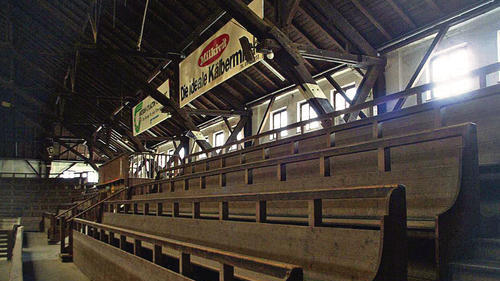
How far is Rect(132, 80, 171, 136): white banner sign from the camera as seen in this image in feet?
38.5

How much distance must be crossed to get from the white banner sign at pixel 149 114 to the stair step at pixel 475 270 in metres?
9.75

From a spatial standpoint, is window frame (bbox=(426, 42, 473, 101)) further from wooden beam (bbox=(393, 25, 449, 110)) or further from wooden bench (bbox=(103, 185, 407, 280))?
wooden bench (bbox=(103, 185, 407, 280))

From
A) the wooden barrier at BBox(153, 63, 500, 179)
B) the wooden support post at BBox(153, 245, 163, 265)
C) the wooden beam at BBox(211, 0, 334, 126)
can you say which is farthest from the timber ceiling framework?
the wooden support post at BBox(153, 245, 163, 265)

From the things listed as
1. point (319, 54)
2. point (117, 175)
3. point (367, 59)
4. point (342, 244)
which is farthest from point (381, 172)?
point (117, 175)

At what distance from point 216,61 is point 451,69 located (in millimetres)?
4301

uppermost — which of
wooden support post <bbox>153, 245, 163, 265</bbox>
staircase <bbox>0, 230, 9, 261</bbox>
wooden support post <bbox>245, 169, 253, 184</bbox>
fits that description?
wooden support post <bbox>245, 169, 253, 184</bbox>

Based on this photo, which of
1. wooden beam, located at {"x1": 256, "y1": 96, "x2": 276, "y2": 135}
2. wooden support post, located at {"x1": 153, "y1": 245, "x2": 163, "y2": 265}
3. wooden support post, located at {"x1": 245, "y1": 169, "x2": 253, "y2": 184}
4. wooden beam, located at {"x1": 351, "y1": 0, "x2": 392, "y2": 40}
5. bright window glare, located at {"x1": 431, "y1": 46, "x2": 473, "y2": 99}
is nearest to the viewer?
wooden support post, located at {"x1": 153, "y1": 245, "x2": 163, "y2": 265}

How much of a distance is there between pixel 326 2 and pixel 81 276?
6.24 m

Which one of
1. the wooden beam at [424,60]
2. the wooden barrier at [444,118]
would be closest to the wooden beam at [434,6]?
the wooden beam at [424,60]

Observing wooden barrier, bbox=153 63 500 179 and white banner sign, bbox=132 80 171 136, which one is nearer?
wooden barrier, bbox=153 63 500 179

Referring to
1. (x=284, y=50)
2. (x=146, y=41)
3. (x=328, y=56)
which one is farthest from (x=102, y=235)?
(x=146, y=41)

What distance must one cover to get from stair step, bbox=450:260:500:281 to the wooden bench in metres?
0.32

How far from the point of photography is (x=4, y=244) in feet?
38.8

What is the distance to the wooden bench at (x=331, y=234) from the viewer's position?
207 cm
